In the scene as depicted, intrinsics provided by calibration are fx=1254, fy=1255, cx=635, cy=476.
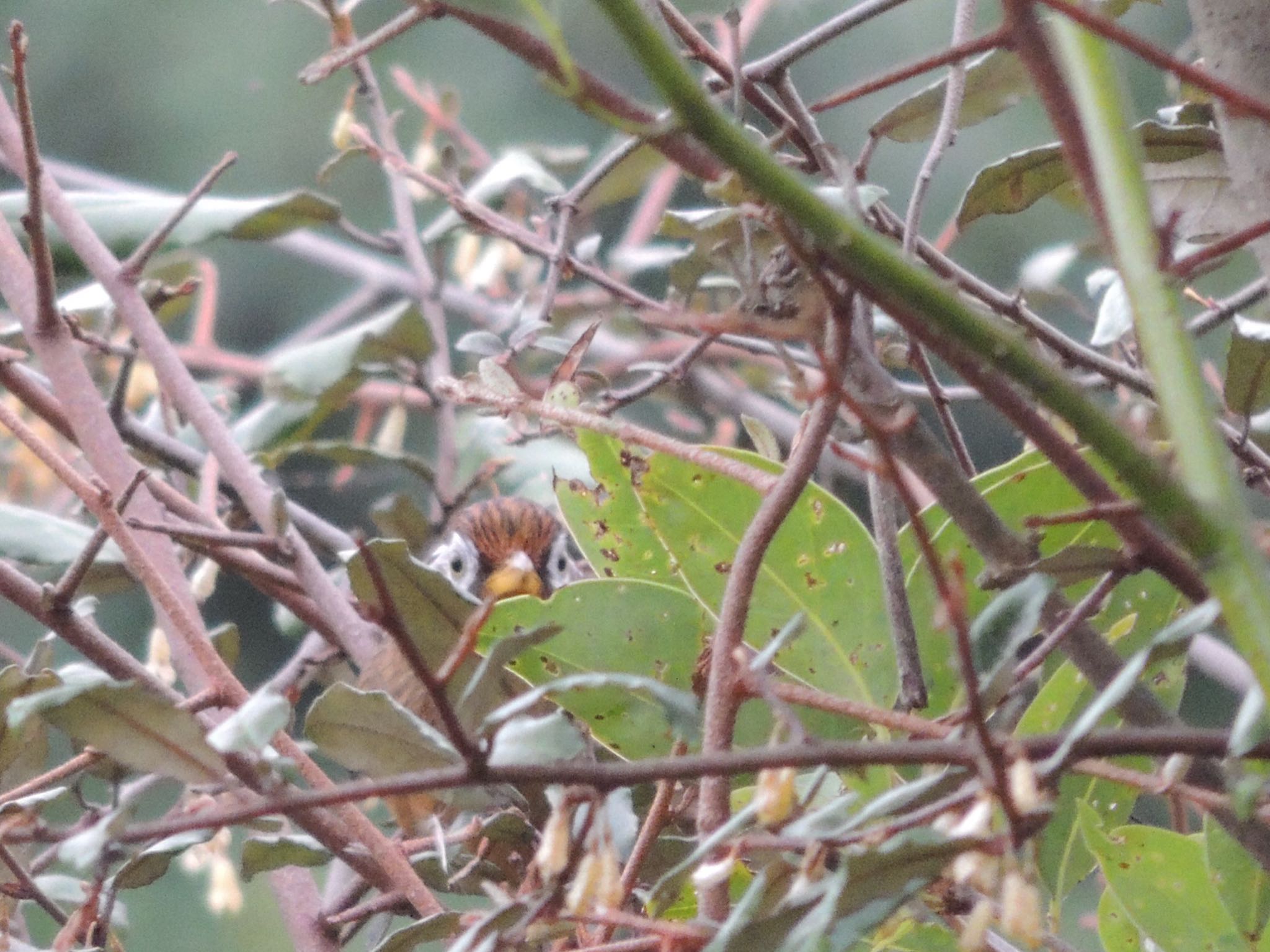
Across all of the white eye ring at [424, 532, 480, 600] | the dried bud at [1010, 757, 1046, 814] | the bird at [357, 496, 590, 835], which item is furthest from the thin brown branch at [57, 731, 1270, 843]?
the white eye ring at [424, 532, 480, 600]

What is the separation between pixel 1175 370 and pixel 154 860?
21.5 inches

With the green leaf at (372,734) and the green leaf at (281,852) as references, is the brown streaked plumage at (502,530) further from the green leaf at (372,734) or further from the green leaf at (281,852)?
the green leaf at (372,734)

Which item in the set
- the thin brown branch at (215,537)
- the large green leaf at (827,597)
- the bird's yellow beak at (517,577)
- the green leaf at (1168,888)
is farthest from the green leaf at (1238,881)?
the bird's yellow beak at (517,577)

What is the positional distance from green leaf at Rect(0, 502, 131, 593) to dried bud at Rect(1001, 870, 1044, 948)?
2.27 feet

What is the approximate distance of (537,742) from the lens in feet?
1.22

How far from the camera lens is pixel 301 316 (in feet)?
11.0

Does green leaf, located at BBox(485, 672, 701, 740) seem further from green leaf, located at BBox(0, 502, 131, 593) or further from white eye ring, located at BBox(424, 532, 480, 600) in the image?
white eye ring, located at BBox(424, 532, 480, 600)

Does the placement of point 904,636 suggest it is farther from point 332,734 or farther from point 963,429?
point 963,429

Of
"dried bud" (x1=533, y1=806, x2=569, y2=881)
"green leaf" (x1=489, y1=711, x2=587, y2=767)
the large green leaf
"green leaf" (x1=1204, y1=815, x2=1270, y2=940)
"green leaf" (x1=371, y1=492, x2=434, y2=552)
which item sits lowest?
"green leaf" (x1=371, y1=492, x2=434, y2=552)

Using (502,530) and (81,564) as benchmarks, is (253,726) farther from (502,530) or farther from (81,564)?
Result: (502,530)

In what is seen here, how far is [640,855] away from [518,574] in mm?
1145

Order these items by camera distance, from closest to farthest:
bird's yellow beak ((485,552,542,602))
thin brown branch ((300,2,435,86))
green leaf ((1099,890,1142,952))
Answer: thin brown branch ((300,2,435,86)) → green leaf ((1099,890,1142,952)) → bird's yellow beak ((485,552,542,602))

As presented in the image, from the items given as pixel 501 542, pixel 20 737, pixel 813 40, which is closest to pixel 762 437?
pixel 813 40

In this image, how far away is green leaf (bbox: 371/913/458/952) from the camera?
20.3 inches
